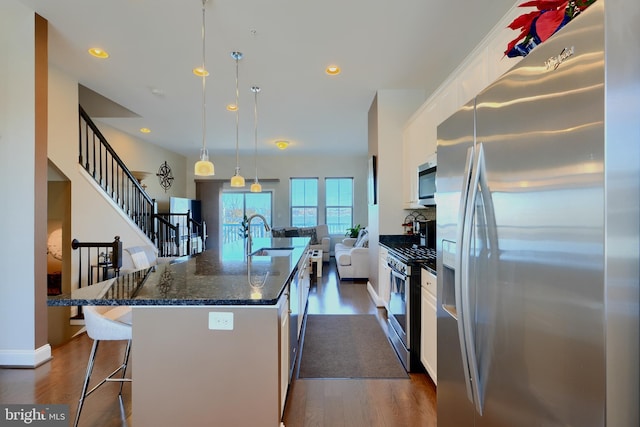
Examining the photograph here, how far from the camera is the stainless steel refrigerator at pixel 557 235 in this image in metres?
0.67

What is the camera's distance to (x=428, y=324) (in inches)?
90.7

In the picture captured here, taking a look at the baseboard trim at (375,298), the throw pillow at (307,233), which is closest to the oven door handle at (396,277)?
the baseboard trim at (375,298)

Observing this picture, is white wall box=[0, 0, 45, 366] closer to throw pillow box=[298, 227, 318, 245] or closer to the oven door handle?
the oven door handle

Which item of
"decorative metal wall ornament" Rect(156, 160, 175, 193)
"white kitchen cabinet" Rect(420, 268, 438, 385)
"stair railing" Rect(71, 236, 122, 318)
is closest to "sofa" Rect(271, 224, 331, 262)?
"decorative metal wall ornament" Rect(156, 160, 175, 193)

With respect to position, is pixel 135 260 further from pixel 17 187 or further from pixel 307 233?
pixel 307 233

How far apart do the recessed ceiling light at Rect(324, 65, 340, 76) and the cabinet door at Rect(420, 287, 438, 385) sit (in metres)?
2.57

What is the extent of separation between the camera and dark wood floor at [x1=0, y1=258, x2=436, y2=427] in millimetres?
2006

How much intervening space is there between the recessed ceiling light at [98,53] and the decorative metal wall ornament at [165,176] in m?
4.54

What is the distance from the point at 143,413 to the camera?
154cm

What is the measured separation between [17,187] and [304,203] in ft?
22.7

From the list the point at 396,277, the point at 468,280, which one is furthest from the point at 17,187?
the point at 468,280

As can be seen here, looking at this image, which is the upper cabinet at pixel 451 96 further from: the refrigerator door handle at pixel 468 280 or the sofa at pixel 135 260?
the sofa at pixel 135 260

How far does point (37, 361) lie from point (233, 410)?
232 centimetres

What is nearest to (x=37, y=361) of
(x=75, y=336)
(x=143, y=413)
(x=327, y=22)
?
(x=75, y=336)
